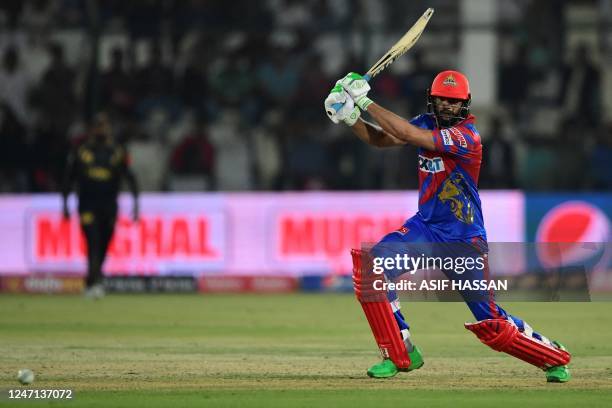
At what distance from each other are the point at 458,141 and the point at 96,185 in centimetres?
941

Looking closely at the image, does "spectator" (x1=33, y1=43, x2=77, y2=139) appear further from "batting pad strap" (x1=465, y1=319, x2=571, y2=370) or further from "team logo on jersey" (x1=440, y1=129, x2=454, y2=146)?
"batting pad strap" (x1=465, y1=319, x2=571, y2=370)

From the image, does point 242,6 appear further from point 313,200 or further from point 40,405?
point 40,405

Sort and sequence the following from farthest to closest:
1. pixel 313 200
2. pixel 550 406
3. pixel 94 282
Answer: pixel 313 200 < pixel 94 282 < pixel 550 406

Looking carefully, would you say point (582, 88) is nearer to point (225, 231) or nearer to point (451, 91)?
point (225, 231)

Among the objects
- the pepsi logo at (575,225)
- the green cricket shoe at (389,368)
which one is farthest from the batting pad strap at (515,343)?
the pepsi logo at (575,225)

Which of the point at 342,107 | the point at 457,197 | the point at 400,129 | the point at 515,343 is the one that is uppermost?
the point at 342,107

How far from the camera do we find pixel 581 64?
65.6ft

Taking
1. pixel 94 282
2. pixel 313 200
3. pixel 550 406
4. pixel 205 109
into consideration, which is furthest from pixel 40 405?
pixel 205 109

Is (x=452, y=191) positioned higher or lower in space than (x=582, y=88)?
lower

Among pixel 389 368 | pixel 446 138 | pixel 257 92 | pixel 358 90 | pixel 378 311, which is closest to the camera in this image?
pixel 358 90

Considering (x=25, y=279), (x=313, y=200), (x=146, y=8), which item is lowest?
(x=25, y=279)

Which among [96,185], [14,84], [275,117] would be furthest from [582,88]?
[14,84]

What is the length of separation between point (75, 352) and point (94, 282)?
21.1 feet

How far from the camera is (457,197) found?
30.0 feet
